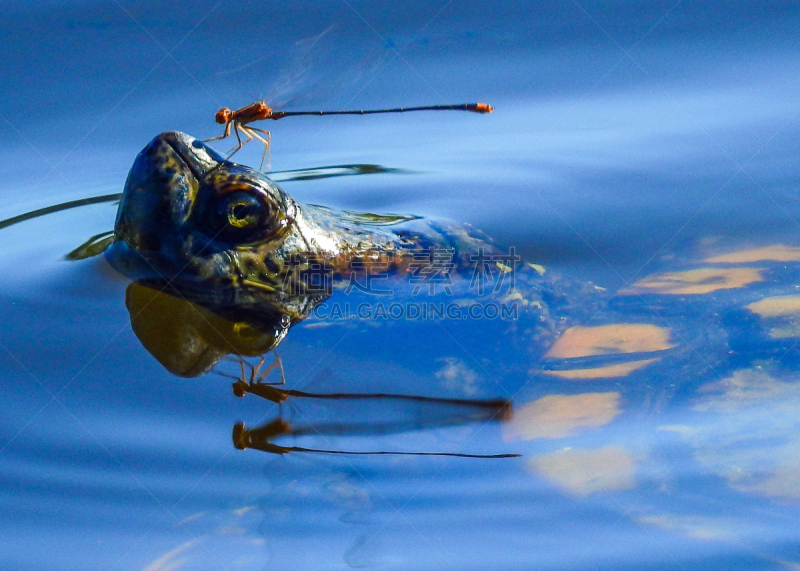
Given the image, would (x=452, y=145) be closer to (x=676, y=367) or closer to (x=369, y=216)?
(x=369, y=216)

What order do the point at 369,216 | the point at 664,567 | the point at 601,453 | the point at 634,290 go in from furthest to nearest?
the point at 369,216, the point at 634,290, the point at 601,453, the point at 664,567

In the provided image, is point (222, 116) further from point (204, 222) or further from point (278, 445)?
point (278, 445)

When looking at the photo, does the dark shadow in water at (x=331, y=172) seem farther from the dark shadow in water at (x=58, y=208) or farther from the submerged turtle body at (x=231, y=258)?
the submerged turtle body at (x=231, y=258)

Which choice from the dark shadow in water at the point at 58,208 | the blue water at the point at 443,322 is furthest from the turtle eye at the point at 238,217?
the dark shadow in water at the point at 58,208

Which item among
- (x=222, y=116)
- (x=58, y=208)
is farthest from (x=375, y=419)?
(x=58, y=208)

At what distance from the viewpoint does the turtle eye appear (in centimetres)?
361

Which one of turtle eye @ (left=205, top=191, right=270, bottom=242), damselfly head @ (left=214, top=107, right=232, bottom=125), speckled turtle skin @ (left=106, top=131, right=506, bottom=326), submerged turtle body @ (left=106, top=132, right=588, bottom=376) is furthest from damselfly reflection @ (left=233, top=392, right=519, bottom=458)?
damselfly head @ (left=214, top=107, right=232, bottom=125)

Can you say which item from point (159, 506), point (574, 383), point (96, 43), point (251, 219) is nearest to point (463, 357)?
point (574, 383)

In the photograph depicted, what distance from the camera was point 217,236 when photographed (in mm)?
3678

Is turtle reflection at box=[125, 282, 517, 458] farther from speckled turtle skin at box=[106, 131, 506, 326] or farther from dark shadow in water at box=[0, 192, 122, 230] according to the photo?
dark shadow in water at box=[0, 192, 122, 230]

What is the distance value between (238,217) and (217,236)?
4.9 inches

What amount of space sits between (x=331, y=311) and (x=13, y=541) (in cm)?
161

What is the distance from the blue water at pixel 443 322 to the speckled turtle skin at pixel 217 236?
23 centimetres

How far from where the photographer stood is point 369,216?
4.82 meters
